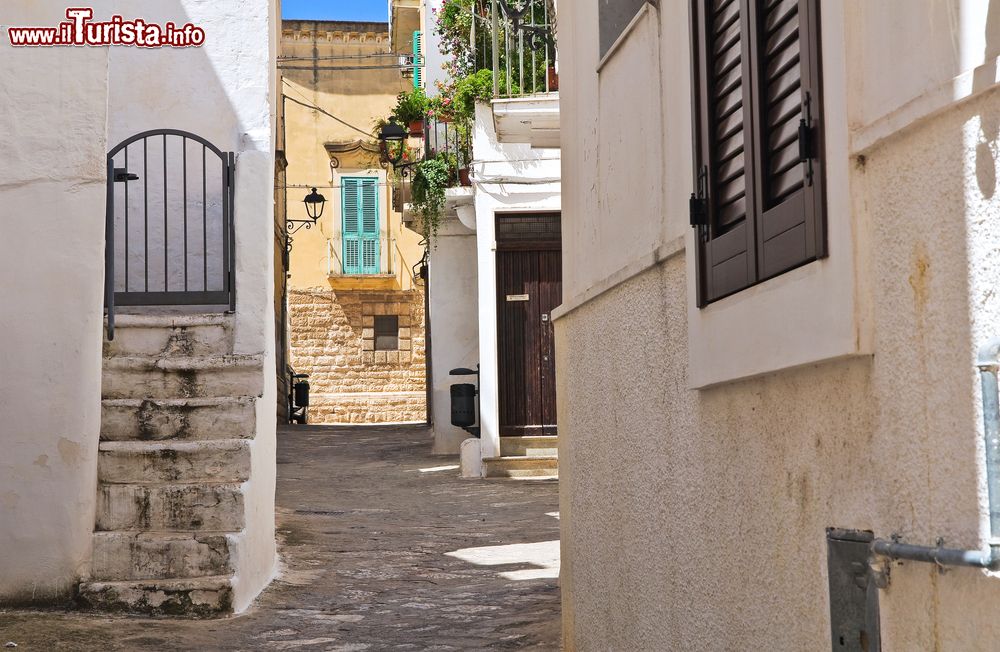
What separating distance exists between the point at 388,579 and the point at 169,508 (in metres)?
1.86

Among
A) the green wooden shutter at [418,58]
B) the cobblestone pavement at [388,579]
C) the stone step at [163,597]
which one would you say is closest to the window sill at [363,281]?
the green wooden shutter at [418,58]

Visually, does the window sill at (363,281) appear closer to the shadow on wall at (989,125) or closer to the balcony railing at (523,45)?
the balcony railing at (523,45)

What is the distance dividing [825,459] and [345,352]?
28693mm

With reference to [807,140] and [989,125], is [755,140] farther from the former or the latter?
[989,125]

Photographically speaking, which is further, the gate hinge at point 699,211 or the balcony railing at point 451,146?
the balcony railing at point 451,146

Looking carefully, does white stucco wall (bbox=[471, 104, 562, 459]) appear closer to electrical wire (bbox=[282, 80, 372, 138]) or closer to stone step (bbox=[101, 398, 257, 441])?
stone step (bbox=[101, 398, 257, 441])

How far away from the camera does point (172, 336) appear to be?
894 centimetres

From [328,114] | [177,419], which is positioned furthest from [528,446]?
[328,114]

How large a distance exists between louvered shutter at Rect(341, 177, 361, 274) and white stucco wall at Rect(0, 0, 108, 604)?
2490 cm

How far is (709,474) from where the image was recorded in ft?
13.7

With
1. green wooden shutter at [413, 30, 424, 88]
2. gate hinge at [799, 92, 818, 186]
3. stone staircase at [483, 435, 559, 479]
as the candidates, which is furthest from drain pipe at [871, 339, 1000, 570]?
green wooden shutter at [413, 30, 424, 88]

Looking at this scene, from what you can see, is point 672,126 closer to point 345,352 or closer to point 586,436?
point 586,436

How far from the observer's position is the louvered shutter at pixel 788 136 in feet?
10.7

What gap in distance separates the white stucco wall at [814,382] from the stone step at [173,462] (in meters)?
2.52
